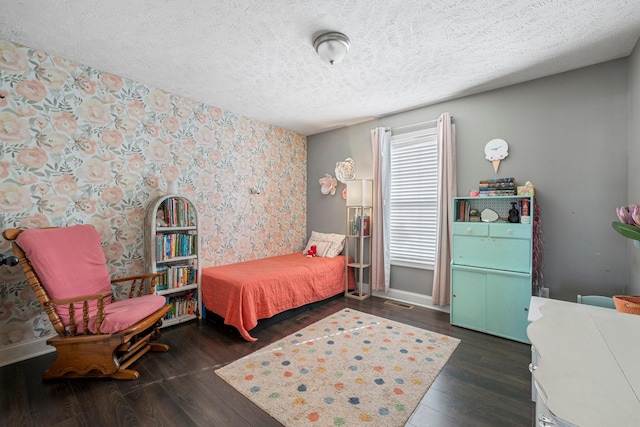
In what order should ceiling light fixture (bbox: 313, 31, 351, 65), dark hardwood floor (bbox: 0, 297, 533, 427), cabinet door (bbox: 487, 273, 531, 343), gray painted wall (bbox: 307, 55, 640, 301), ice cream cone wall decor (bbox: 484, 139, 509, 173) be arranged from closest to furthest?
dark hardwood floor (bbox: 0, 297, 533, 427) < ceiling light fixture (bbox: 313, 31, 351, 65) < gray painted wall (bbox: 307, 55, 640, 301) < cabinet door (bbox: 487, 273, 531, 343) < ice cream cone wall decor (bbox: 484, 139, 509, 173)

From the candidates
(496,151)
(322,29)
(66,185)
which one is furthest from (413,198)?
(66,185)

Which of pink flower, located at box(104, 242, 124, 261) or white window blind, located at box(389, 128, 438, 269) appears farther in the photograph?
white window blind, located at box(389, 128, 438, 269)

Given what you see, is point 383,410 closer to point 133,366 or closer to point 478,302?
point 478,302

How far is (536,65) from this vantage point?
2.51 m

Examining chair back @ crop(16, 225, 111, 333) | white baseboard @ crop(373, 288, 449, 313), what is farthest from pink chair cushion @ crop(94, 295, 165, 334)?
white baseboard @ crop(373, 288, 449, 313)

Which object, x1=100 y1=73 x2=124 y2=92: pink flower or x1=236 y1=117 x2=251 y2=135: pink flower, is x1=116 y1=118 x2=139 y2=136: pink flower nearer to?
x1=100 y1=73 x2=124 y2=92: pink flower

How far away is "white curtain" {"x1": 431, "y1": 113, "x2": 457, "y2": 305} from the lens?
3215mm

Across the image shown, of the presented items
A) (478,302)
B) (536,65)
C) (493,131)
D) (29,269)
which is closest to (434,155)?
(493,131)

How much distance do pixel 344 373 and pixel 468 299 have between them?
5.31 ft

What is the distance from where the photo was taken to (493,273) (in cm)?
268

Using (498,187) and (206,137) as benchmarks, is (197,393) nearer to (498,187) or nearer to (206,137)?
(206,137)

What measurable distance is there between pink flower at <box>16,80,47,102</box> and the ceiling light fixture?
2438mm

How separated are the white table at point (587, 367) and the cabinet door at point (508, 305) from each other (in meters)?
1.39

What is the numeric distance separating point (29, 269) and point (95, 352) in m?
0.78
